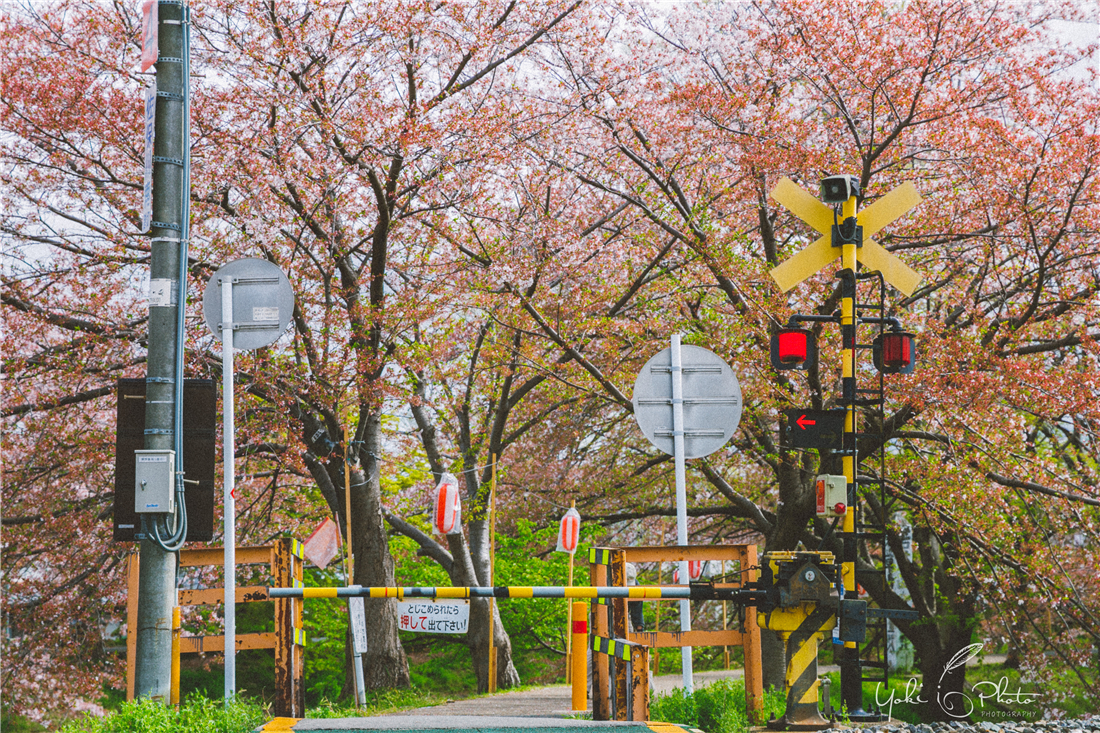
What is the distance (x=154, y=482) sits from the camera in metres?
5.91

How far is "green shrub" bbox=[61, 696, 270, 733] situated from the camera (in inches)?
209

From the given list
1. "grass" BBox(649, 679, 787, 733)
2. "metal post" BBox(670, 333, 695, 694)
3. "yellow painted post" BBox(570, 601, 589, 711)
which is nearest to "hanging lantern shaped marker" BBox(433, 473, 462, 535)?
"yellow painted post" BBox(570, 601, 589, 711)

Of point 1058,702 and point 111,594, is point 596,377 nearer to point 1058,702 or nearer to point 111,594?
point 111,594

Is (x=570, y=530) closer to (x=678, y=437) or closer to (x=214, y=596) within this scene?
(x=678, y=437)

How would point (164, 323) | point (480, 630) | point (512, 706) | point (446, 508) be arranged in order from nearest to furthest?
1. point (164, 323)
2. point (512, 706)
3. point (446, 508)
4. point (480, 630)

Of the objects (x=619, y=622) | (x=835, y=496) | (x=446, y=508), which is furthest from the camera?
(x=446, y=508)

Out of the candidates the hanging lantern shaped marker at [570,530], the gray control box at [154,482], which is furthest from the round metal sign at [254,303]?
the hanging lantern shaped marker at [570,530]

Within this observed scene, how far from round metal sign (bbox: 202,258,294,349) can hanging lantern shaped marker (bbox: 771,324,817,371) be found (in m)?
3.75

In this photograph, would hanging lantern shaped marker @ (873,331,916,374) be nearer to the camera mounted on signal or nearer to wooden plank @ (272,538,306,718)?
the camera mounted on signal

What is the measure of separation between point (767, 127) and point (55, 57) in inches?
354

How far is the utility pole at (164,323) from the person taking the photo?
5.86 meters

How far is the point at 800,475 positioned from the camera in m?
14.1

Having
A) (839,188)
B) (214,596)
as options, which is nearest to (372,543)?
(214,596)

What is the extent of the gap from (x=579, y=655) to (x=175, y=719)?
5045mm
